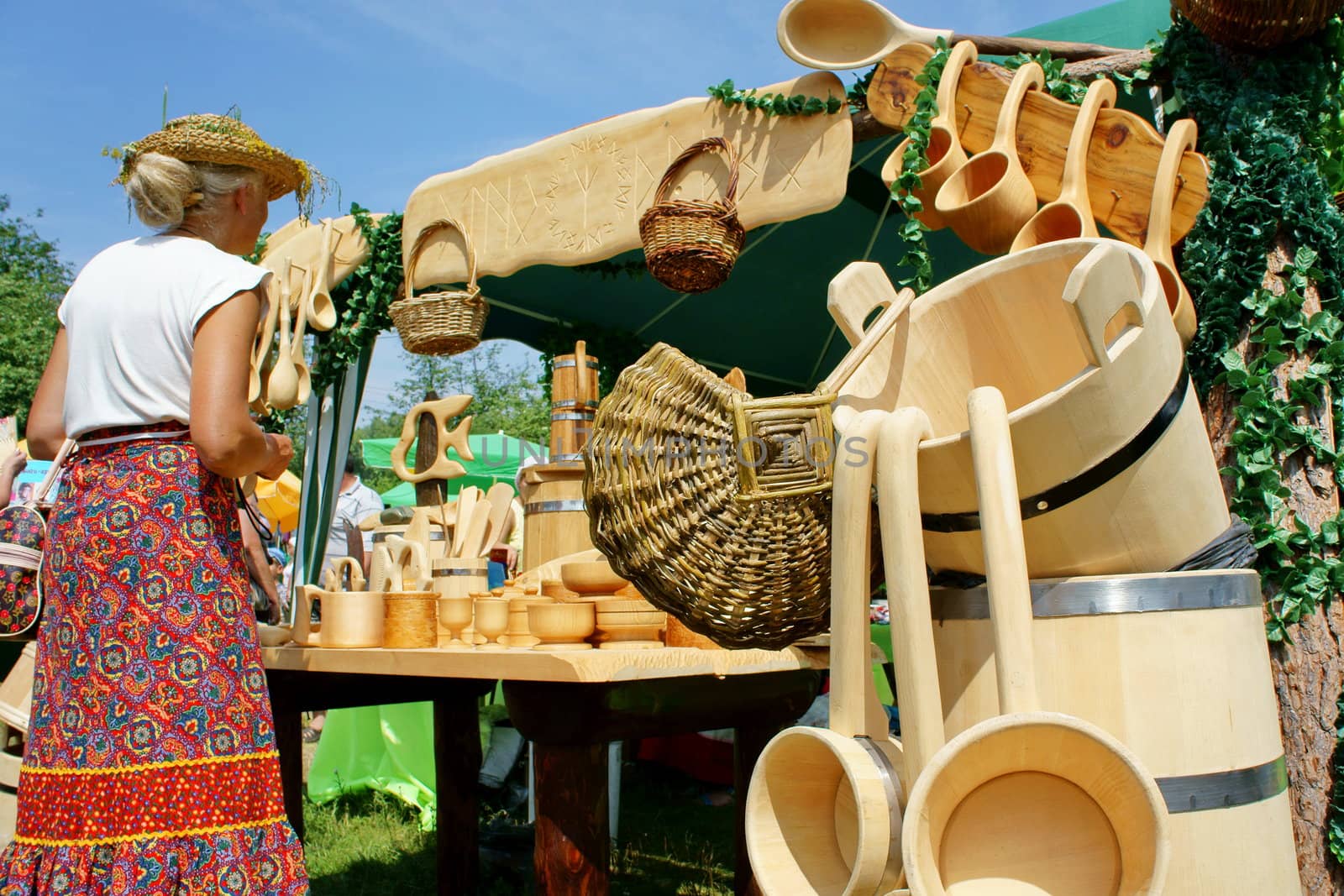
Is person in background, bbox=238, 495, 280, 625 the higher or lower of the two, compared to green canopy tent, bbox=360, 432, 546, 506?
lower

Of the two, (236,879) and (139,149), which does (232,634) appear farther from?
(139,149)

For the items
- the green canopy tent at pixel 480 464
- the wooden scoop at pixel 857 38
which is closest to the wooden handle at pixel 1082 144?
the wooden scoop at pixel 857 38

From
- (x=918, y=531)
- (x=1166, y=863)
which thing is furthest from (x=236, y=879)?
(x=1166, y=863)

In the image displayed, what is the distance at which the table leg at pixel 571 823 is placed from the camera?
163 cm

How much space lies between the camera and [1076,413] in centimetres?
92

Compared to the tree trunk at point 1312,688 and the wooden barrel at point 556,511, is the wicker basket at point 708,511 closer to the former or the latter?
the tree trunk at point 1312,688

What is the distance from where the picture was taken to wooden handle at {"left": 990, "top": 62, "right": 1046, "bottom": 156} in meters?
2.06

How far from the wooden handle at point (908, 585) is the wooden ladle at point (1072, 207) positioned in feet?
3.51

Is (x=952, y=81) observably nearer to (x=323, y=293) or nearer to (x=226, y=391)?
(x=226, y=391)

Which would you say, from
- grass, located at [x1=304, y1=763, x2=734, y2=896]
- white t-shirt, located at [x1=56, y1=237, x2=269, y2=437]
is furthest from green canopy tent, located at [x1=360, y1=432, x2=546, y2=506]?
white t-shirt, located at [x1=56, y1=237, x2=269, y2=437]

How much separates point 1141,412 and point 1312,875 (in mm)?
1358

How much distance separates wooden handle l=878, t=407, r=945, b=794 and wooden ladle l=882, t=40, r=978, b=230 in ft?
4.58

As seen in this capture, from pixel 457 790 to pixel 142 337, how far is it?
171 cm

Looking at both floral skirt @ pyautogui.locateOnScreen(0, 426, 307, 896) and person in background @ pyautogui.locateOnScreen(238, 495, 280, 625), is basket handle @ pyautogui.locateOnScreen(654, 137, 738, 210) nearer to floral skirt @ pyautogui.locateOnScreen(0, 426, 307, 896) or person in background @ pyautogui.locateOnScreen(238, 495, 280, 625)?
person in background @ pyautogui.locateOnScreen(238, 495, 280, 625)
